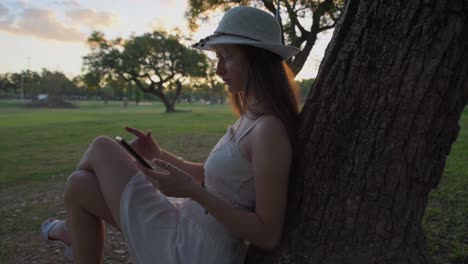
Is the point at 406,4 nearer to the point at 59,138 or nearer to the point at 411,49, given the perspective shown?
the point at 411,49

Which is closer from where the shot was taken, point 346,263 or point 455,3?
point 455,3

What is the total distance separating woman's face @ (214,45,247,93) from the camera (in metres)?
1.96

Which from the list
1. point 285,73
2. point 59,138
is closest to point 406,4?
point 285,73

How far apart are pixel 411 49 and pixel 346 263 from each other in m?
0.98

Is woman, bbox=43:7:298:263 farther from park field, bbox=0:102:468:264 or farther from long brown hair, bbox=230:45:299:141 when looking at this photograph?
park field, bbox=0:102:468:264

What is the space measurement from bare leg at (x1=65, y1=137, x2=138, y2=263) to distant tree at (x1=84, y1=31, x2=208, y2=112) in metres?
36.0

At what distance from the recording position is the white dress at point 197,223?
1876mm

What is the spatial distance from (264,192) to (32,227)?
3.31 meters

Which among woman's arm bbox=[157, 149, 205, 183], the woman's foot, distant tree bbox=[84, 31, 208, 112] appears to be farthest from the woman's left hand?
distant tree bbox=[84, 31, 208, 112]

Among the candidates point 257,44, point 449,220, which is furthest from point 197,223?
point 449,220

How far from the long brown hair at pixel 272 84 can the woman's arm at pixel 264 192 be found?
4.4 inches

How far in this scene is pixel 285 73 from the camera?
6.57ft

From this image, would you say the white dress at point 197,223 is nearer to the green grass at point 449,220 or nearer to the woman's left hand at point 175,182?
the woman's left hand at point 175,182

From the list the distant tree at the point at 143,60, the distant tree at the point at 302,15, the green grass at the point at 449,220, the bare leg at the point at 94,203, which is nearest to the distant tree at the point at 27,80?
the distant tree at the point at 143,60
